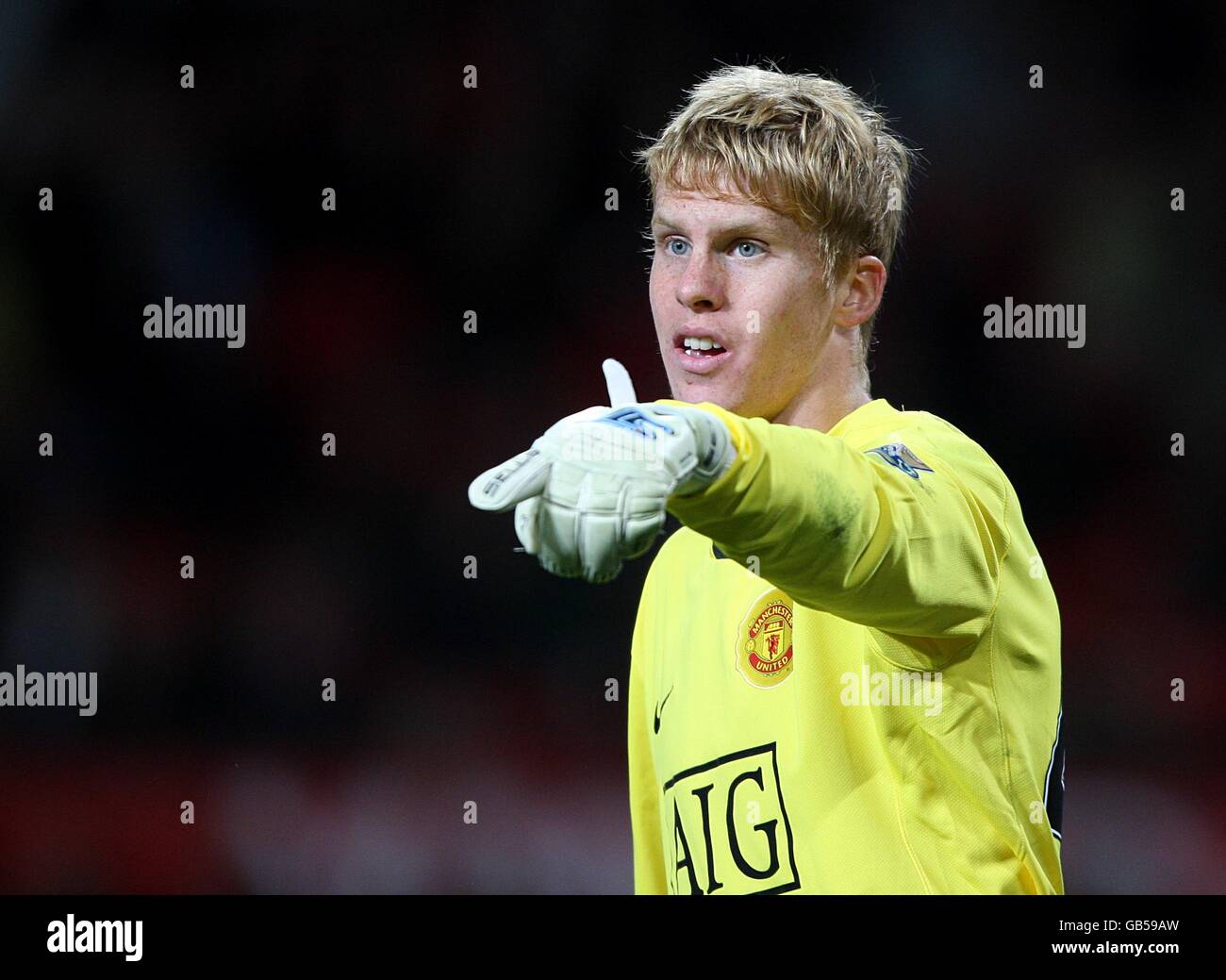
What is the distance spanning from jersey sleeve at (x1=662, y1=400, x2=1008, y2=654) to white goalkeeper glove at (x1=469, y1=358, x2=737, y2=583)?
0.05 m

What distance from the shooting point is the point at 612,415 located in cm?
157

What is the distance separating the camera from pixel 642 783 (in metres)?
2.65

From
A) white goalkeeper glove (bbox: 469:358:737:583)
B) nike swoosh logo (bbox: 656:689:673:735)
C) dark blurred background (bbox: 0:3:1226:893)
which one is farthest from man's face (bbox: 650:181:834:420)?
dark blurred background (bbox: 0:3:1226:893)

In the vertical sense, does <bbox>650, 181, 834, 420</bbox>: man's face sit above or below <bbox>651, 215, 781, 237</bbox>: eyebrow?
below

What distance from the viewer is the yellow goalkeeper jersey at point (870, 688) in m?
1.65

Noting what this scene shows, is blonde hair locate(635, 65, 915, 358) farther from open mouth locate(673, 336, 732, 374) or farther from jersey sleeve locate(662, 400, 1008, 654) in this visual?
jersey sleeve locate(662, 400, 1008, 654)

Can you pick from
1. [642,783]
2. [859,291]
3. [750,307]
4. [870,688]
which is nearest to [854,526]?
[870,688]

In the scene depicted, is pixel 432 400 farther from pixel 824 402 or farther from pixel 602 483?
pixel 602 483

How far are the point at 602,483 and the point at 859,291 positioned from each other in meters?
1.01

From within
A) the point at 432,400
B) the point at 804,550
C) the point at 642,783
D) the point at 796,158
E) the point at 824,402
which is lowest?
the point at 642,783

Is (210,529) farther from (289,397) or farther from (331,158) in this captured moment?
(331,158)

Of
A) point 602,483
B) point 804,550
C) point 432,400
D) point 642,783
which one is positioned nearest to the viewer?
point 602,483

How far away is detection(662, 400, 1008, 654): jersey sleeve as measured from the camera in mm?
1563

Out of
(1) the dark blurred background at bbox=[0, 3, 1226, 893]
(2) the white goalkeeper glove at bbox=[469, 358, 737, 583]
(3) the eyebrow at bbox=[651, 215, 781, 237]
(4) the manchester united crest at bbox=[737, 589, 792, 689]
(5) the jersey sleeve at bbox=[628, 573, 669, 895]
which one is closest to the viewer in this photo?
(2) the white goalkeeper glove at bbox=[469, 358, 737, 583]
